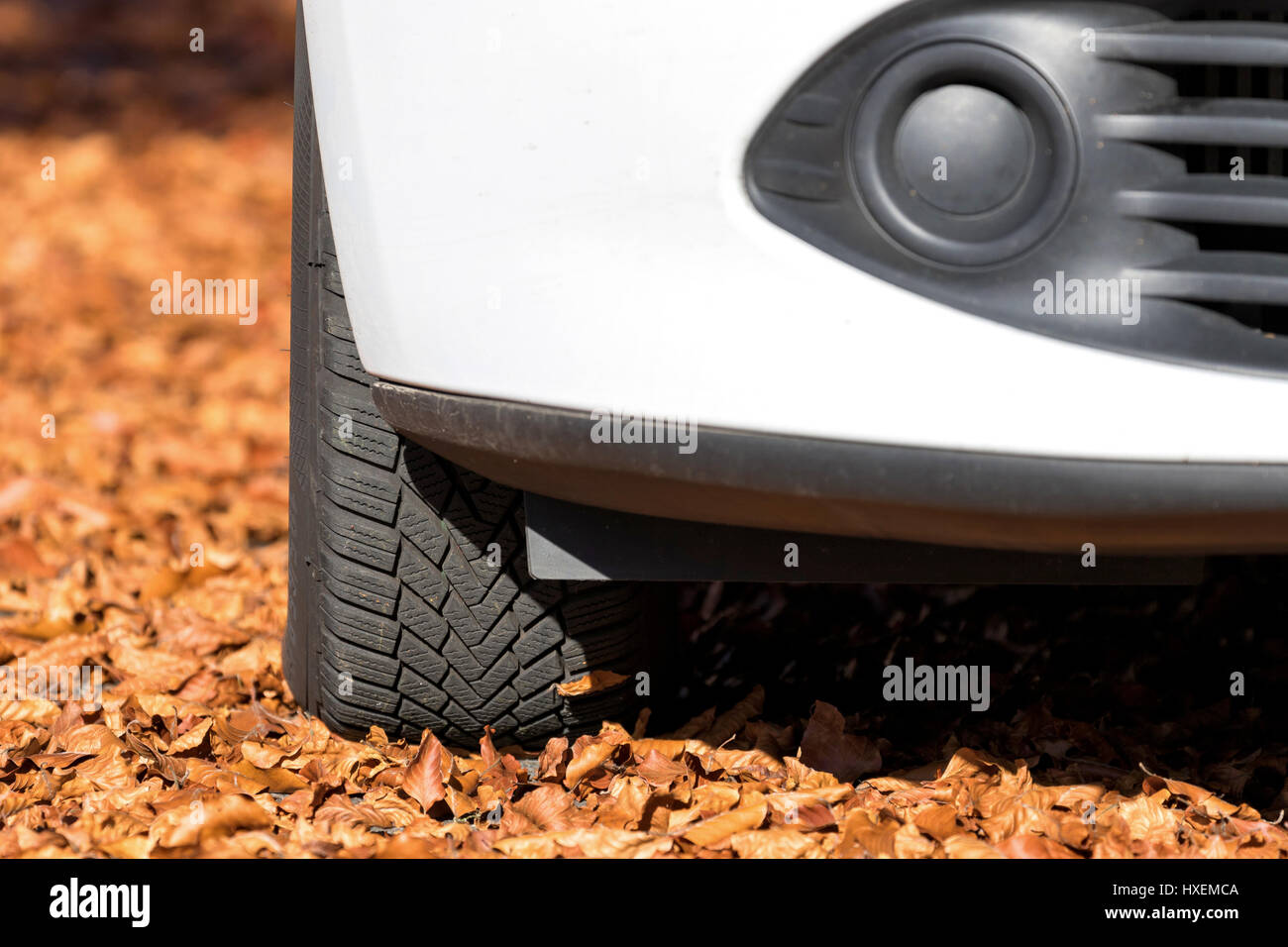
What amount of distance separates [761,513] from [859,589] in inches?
53.8

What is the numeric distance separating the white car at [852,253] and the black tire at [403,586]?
0.28 m

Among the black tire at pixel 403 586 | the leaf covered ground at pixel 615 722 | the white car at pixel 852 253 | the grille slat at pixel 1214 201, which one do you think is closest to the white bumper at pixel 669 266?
the white car at pixel 852 253

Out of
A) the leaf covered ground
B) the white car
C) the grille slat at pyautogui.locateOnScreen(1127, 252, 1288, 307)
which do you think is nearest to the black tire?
the leaf covered ground

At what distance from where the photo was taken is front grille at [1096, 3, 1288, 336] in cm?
Result: 122

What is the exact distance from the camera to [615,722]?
6.62 ft

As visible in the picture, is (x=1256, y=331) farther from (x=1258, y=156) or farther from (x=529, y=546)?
(x=529, y=546)

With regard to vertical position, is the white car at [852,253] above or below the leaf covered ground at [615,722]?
above

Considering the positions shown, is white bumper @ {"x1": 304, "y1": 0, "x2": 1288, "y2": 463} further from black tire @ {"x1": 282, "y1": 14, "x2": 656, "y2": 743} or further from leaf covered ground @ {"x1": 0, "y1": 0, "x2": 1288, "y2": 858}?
leaf covered ground @ {"x1": 0, "y1": 0, "x2": 1288, "y2": 858}

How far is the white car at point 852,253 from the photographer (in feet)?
4.09

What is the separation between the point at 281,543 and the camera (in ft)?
10.6

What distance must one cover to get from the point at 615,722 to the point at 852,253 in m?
0.98

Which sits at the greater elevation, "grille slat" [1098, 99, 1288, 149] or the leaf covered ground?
"grille slat" [1098, 99, 1288, 149]

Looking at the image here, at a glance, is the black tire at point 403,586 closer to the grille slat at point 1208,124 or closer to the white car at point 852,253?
the white car at point 852,253

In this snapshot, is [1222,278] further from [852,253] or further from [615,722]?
[615,722]
